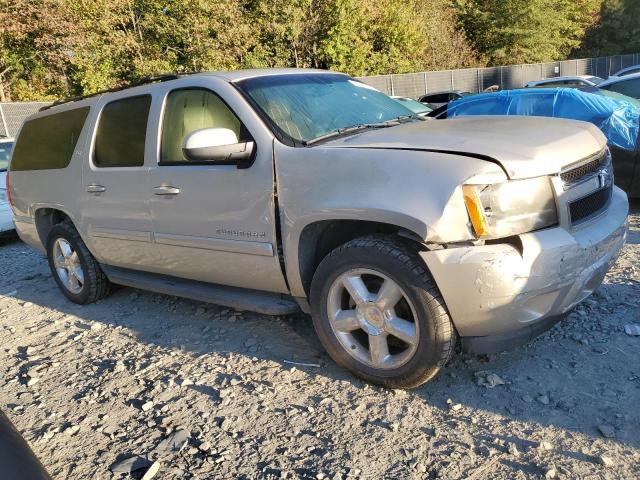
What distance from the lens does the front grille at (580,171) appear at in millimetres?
2884

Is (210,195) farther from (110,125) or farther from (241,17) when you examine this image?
(241,17)

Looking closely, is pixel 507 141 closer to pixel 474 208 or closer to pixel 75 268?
pixel 474 208

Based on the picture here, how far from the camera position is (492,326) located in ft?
9.07

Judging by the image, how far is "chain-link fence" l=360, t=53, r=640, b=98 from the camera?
90.2 ft

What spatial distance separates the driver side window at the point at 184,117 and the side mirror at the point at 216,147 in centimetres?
36

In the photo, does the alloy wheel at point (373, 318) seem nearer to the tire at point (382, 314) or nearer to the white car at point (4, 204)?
the tire at point (382, 314)

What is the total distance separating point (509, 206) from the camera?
2.69 metres

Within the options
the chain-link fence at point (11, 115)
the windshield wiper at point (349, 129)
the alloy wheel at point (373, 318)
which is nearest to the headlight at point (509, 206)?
the alloy wheel at point (373, 318)

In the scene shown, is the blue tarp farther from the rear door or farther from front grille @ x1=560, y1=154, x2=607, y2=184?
the rear door

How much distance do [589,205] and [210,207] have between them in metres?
2.20

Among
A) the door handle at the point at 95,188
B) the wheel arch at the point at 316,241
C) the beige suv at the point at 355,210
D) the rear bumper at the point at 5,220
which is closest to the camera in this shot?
the beige suv at the point at 355,210

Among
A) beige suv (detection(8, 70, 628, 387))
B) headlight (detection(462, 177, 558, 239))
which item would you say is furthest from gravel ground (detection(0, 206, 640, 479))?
headlight (detection(462, 177, 558, 239))

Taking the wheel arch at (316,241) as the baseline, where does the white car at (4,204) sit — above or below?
below

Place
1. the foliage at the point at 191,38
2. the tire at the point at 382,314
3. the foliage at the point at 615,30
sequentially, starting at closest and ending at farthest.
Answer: the tire at the point at 382,314
the foliage at the point at 191,38
the foliage at the point at 615,30
